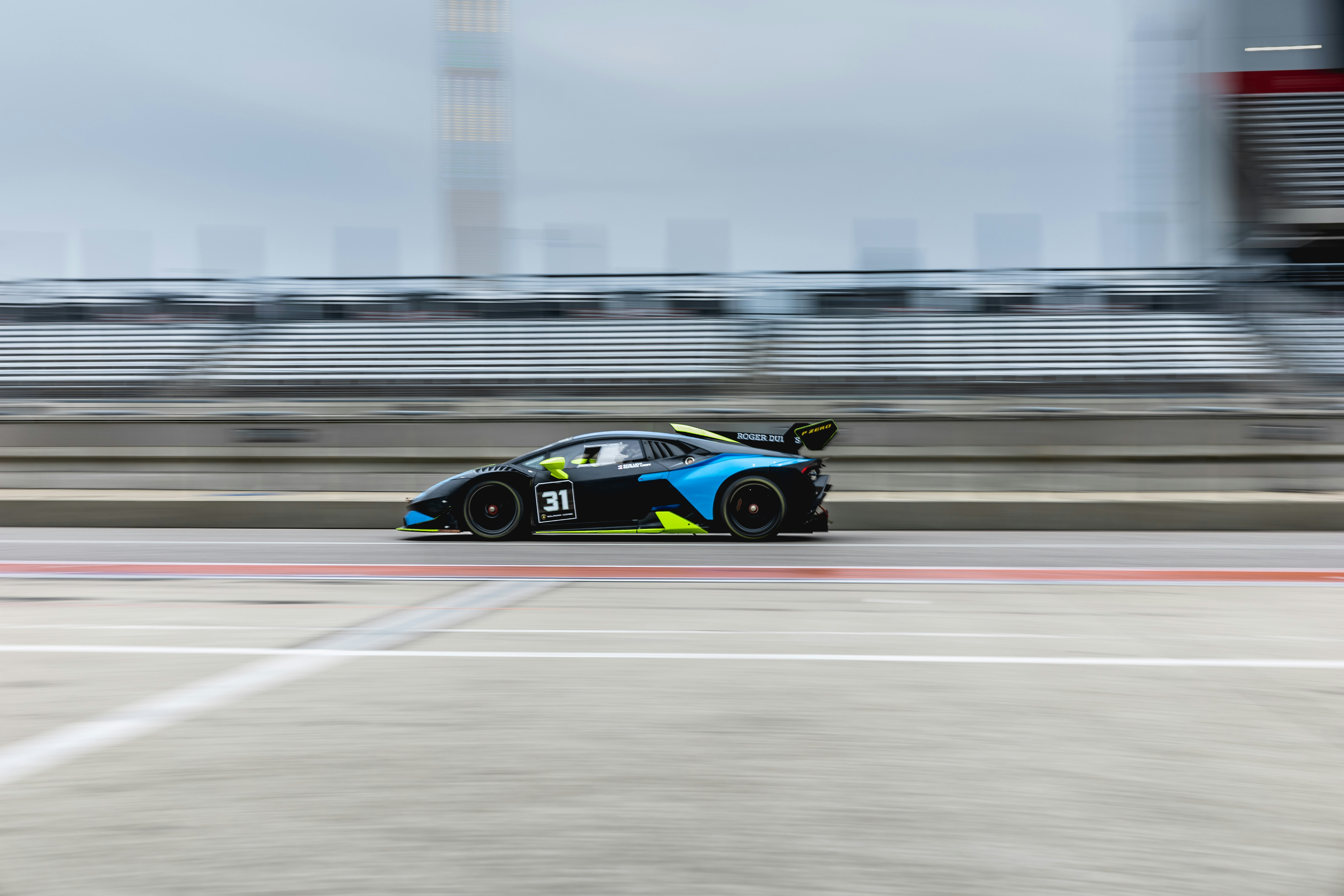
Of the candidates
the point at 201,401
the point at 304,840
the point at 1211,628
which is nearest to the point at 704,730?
the point at 304,840

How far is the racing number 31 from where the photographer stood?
9898mm

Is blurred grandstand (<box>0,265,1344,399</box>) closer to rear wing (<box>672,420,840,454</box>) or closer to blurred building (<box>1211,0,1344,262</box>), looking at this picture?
blurred building (<box>1211,0,1344,262</box>)

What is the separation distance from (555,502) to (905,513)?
4477mm

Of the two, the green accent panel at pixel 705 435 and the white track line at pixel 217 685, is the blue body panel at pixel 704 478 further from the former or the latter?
the white track line at pixel 217 685

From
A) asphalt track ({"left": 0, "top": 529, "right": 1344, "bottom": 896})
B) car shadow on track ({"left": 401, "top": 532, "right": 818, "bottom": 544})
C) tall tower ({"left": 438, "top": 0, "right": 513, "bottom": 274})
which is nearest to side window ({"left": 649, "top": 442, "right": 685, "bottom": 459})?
car shadow on track ({"left": 401, "top": 532, "right": 818, "bottom": 544})

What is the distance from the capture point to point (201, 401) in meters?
17.6

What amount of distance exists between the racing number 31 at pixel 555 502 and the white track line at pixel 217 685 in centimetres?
416

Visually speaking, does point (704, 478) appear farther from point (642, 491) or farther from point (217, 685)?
point (217, 685)

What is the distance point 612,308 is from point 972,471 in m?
10.0

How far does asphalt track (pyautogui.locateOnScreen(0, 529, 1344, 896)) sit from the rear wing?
13.2 feet

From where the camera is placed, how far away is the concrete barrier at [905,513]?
12.0 meters

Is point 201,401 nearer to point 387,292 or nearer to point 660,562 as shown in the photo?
point 387,292

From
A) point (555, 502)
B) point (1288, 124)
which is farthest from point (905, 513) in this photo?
point (1288, 124)

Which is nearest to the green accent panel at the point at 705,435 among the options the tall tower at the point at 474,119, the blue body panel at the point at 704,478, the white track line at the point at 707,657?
the blue body panel at the point at 704,478
